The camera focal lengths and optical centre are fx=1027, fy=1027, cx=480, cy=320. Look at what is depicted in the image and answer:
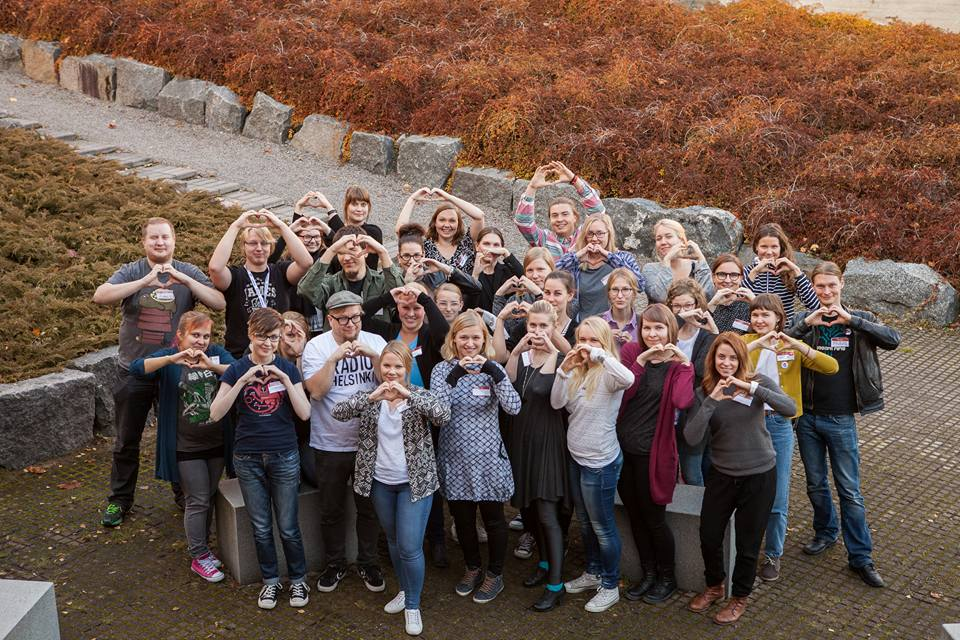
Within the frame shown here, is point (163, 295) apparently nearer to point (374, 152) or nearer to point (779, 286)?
point (779, 286)

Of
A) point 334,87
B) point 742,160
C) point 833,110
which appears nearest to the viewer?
point 742,160

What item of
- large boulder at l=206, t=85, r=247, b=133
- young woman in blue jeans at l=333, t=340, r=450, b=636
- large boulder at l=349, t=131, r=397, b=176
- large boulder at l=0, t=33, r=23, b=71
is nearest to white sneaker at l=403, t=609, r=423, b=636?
young woman in blue jeans at l=333, t=340, r=450, b=636

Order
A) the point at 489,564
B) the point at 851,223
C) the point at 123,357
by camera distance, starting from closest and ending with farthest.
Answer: the point at 489,564 < the point at 123,357 < the point at 851,223

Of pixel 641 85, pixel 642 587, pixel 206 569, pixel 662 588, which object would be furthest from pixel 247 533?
pixel 641 85

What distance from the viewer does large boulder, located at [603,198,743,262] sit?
11.2m

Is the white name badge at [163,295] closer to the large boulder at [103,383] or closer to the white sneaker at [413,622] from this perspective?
the large boulder at [103,383]

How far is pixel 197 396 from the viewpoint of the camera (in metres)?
6.04

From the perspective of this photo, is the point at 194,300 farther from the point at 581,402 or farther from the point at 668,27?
the point at 668,27

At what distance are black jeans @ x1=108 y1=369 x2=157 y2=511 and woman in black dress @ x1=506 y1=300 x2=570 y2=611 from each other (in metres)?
2.38

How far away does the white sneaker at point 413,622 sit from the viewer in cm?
564

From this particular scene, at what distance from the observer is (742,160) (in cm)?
1206

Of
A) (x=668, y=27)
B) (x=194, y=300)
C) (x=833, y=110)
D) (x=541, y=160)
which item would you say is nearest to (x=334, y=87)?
(x=541, y=160)

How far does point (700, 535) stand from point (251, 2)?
43.5 ft

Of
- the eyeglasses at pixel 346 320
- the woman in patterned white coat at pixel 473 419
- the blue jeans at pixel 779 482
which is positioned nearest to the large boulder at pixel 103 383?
the eyeglasses at pixel 346 320
